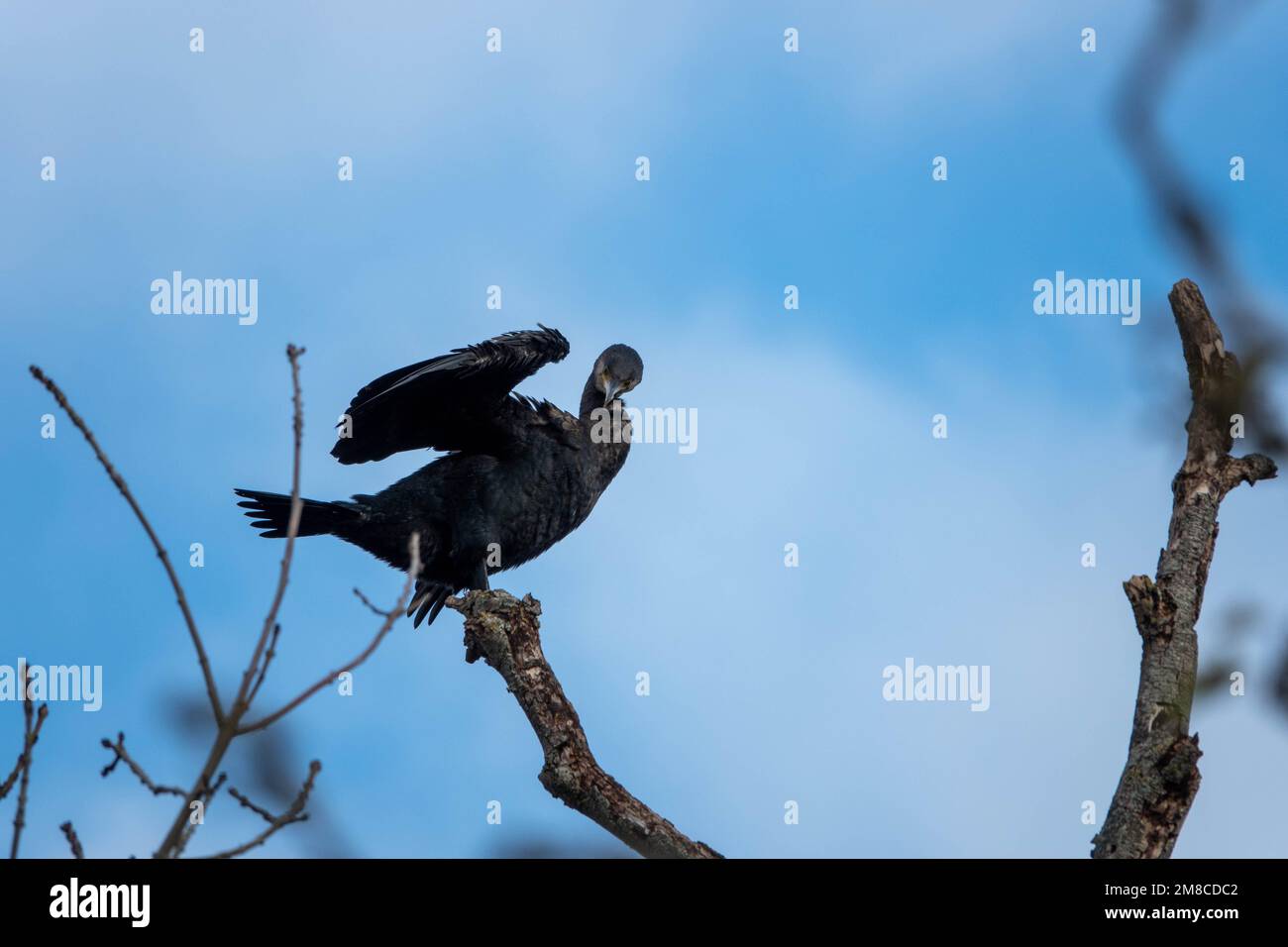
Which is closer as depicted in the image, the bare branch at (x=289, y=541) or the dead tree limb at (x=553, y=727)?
the bare branch at (x=289, y=541)

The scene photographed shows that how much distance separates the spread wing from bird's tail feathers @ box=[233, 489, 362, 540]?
319mm

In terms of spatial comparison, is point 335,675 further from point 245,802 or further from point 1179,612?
point 1179,612

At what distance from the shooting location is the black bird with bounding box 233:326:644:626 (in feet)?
20.9

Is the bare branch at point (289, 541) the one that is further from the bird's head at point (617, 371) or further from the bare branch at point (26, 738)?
the bird's head at point (617, 371)

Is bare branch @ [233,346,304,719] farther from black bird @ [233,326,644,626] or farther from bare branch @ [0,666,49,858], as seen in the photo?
black bird @ [233,326,644,626]

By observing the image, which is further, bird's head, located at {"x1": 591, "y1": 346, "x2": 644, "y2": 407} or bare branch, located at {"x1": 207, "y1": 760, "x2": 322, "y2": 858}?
bird's head, located at {"x1": 591, "y1": 346, "x2": 644, "y2": 407}

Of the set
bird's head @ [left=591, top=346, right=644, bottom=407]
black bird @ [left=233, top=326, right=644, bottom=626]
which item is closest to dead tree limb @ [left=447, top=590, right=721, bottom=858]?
black bird @ [left=233, top=326, right=644, bottom=626]

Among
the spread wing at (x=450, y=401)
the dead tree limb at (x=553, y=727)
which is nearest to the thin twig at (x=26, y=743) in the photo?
the dead tree limb at (x=553, y=727)

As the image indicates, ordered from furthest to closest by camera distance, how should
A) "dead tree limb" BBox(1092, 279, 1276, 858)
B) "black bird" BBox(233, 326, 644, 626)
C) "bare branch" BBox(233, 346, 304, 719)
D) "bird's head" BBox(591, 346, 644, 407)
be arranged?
"bird's head" BBox(591, 346, 644, 407) → "black bird" BBox(233, 326, 644, 626) → "dead tree limb" BBox(1092, 279, 1276, 858) → "bare branch" BBox(233, 346, 304, 719)

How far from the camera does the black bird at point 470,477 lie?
6355 millimetres

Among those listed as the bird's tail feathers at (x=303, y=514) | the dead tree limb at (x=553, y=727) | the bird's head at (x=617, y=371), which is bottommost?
the dead tree limb at (x=553, y=727)

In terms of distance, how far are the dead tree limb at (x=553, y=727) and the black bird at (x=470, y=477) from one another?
90 cm
